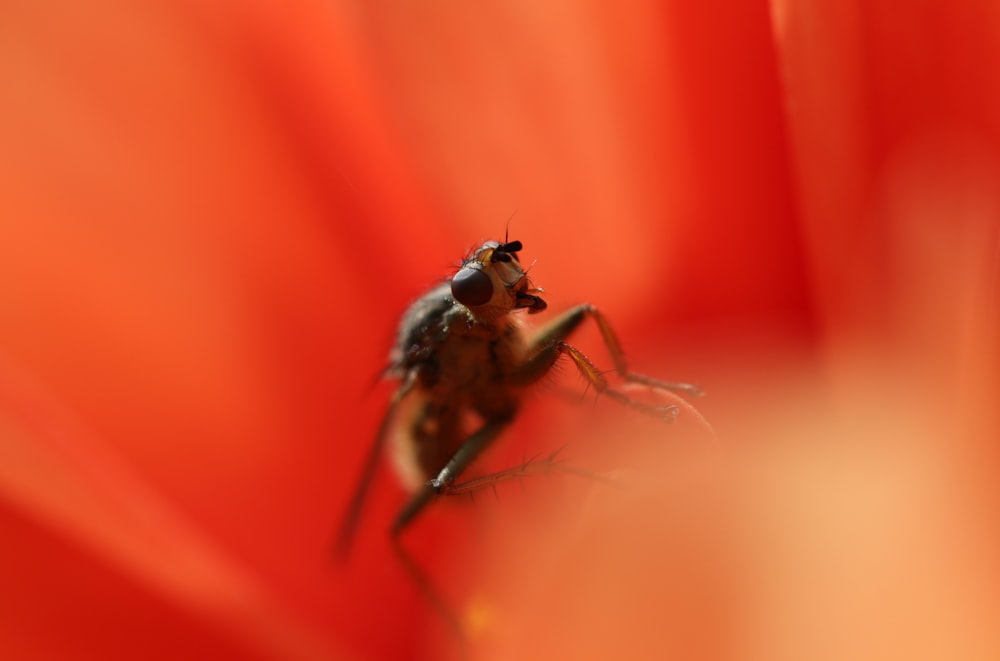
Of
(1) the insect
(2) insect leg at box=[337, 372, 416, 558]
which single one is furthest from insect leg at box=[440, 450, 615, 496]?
(2) insect leg at box=[337, 372, 416, 558]

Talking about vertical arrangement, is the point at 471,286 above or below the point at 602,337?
above

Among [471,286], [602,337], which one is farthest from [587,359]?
[471,286]

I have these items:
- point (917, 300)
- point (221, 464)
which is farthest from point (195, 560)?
point (917, 300)

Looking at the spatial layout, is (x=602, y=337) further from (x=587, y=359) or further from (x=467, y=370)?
(x=467, y=370)

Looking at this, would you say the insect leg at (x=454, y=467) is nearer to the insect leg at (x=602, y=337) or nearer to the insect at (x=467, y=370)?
the insect at (x=467, y=370)

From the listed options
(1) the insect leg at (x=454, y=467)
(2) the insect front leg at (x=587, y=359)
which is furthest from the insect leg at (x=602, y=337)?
(1) the insect leg at (x=454, y=467)

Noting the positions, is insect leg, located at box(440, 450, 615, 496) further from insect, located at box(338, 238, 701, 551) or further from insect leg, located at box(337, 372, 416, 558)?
insect leg, located at box(337, 372, 416, 558)

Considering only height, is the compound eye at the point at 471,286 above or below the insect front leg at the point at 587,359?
above

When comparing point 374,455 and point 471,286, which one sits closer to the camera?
point 471,286
